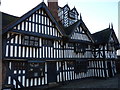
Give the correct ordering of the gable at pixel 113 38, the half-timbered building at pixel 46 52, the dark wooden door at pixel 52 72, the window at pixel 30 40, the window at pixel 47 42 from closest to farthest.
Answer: the half-timbered building at pixel 46 52
the window at pixel 30 40
the window at pixel 47 42
the dark wooden door at pixel 52 72
the gable at pixel 113 38

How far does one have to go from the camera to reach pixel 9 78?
7914 mm

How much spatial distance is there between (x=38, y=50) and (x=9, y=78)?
3.07 m

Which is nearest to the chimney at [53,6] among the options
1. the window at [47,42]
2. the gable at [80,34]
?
the gable at [80,34]

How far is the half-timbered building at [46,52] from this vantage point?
26.9ft

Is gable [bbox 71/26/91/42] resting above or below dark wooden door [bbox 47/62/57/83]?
above

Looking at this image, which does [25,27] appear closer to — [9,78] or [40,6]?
[40,6]

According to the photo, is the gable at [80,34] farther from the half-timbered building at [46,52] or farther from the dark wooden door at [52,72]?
the dark wooden door at [52,72]

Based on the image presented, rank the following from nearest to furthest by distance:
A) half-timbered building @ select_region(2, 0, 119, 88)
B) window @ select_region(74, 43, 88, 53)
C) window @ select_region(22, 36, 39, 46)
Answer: half-timbered building @ select_region(2, 0, 119, 88) → window @ select_region(22, 36, 39, 46) → window @ select_region(74, 43, 88, 53)

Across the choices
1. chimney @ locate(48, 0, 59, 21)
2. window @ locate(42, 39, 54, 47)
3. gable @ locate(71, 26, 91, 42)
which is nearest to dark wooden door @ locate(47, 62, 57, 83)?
window @ locate(42, 39, 54, 47)

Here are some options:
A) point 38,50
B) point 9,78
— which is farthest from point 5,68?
point 38,50

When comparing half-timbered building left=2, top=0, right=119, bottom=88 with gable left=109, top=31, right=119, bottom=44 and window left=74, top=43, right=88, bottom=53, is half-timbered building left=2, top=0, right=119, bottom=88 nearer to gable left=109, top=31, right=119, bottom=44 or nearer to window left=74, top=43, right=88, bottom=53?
window left=74, top=43, right=88, bottom=53

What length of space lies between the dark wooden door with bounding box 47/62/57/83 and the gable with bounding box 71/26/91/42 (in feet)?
12.4

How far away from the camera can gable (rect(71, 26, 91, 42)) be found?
1241cm

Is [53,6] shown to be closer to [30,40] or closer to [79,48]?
[79,48]
